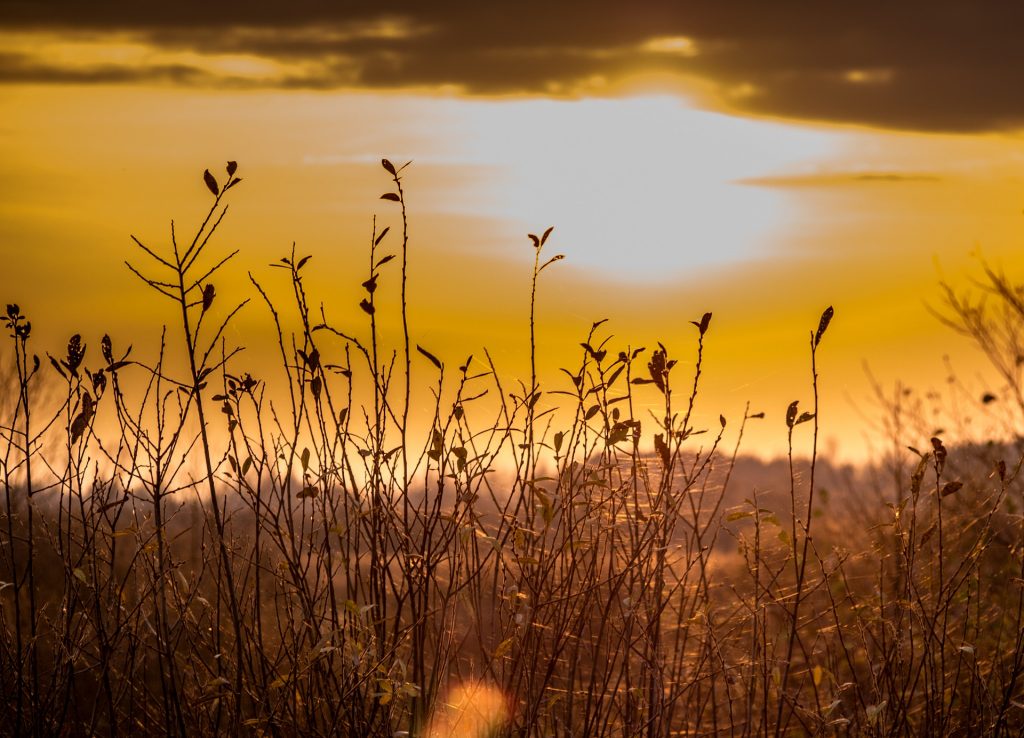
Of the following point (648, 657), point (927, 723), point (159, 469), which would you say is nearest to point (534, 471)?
point (648, 657)

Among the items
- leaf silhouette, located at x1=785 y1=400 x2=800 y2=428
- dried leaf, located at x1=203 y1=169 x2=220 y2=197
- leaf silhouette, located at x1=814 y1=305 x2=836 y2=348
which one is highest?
dried leaf, located at x1=203 y1=169 x2=220 y2=197

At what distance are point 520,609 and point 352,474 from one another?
29.5 inches

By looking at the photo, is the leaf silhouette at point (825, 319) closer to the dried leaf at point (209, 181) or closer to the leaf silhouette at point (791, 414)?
the leaf silhouette at point (791, 414)

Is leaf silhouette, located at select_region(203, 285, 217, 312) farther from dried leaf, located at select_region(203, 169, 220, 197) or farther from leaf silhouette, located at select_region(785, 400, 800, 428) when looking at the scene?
leaf silhouette, located at select_region(785, 400, 800, 428)

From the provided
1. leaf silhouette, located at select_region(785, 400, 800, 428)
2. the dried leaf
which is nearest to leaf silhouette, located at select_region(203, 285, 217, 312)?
the dried leaf

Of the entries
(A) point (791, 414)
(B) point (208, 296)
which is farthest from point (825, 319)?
(B) point (208, 296)

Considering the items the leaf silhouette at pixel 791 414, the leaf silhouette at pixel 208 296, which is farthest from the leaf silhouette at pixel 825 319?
the leaf silhouette at pixel 208 296

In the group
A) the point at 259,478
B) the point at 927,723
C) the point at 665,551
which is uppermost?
the point at 259,478

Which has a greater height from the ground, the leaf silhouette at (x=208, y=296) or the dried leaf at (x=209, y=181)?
the dried leaf at (x=209, y=181)

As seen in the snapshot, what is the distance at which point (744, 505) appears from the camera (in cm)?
379

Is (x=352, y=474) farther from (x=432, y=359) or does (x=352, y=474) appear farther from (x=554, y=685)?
(x=554, y=685)

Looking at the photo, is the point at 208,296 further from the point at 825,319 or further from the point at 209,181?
the point at 825,319

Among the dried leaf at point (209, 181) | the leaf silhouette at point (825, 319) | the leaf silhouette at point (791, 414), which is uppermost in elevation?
the dried leaf at point (209, 181)

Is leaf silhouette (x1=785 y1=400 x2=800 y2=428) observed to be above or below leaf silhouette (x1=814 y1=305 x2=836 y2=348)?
below
